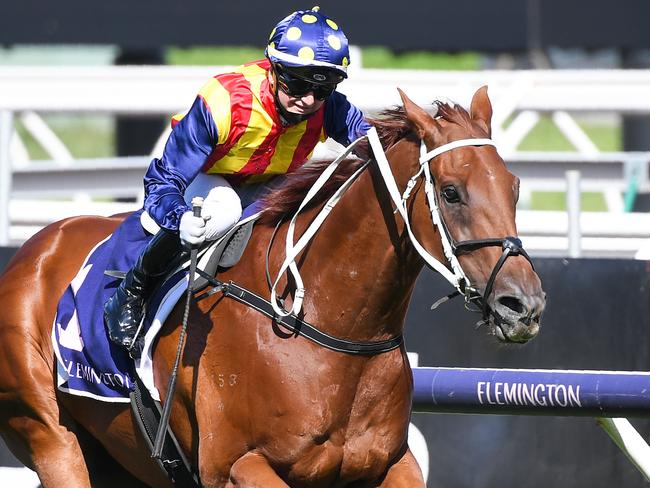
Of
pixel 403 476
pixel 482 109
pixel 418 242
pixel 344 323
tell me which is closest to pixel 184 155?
pixel 344 323

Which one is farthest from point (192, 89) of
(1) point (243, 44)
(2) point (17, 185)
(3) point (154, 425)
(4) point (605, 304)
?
(3) point (154, 425)

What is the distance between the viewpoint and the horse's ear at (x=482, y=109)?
401cm

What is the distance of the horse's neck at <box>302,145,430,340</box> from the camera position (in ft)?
13.2

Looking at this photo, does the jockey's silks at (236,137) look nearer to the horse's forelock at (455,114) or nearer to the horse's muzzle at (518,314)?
the horse's forelock at (455,114)

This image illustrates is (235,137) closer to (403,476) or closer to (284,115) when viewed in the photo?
(284,115)

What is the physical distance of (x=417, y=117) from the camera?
3930mm

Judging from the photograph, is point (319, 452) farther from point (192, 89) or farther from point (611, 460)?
point (192, 89)

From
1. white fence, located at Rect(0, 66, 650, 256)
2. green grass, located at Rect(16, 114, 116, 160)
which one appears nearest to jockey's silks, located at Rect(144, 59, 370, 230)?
white fence, located at Rect(0, 66, 650, 256)

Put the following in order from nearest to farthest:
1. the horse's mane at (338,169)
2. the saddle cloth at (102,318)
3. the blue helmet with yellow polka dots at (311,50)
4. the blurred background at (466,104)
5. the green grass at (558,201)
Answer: the horse's mane at (338,169), the blue helmet with yellow polka dots at (311,50), the saddle cloth at (102,318), the blurred background at (466,104), the green grass at (558,201)

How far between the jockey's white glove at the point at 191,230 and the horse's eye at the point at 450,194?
0.75 metres

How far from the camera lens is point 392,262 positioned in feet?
13.2

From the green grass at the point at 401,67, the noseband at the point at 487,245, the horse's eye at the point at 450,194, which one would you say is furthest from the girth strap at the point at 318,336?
the green grass at the point at 401,67

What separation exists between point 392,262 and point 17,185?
3.61 metres

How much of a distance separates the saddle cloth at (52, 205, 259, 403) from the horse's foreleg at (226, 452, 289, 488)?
478mm
